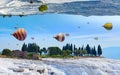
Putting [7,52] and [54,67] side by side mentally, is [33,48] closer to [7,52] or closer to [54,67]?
[7,52]

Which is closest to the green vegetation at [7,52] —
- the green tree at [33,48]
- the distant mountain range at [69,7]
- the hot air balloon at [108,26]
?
the green tree at [33,48]

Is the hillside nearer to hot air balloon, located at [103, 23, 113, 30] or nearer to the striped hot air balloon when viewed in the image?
the striped hot air balloon

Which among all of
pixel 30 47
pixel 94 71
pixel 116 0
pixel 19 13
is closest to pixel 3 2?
pixel 19 13

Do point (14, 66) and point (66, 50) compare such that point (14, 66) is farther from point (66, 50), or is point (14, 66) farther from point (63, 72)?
point (66, 50)

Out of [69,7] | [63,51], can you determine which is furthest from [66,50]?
[69,7]

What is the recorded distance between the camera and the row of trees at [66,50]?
25977 millimetres

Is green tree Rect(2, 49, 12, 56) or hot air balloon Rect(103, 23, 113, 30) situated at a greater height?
hot air balloon Rect(103, 23, 113, 30)

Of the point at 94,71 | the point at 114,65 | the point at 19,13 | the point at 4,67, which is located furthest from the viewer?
the point at 19,13

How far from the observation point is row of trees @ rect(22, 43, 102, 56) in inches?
1023

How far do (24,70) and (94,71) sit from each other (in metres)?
5.09

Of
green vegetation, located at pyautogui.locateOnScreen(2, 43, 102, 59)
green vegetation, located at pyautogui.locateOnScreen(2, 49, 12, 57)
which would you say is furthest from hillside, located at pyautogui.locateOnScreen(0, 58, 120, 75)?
green vegetation, located at pyautogui.locateOnScreen(2, 43, 102, 59)

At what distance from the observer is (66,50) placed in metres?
27.3

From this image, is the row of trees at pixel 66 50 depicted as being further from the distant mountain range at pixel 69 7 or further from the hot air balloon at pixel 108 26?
the hot air balloon at pixel 108 26

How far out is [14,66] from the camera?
1666cm
